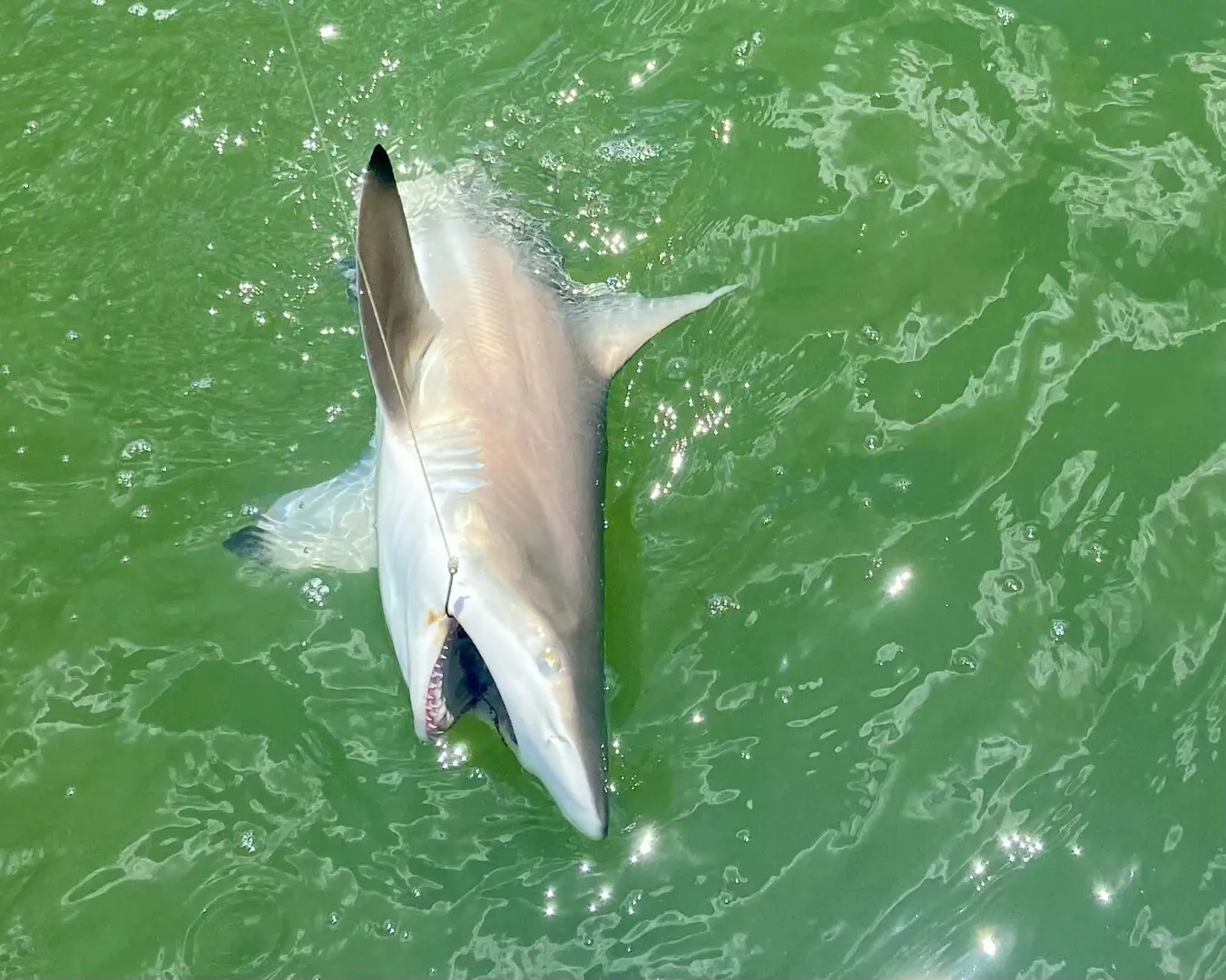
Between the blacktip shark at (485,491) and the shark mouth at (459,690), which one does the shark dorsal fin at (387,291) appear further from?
the shark mouth at (459,690)

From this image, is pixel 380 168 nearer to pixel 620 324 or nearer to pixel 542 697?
pixel 620 324

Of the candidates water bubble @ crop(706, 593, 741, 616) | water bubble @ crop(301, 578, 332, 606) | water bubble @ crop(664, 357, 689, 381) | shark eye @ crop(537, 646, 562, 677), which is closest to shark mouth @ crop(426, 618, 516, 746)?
shark eye @ crop(537, 646, 562, 677)

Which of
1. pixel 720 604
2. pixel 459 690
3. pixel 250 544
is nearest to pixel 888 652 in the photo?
pixel 720 604

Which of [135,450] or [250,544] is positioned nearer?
[250,544]

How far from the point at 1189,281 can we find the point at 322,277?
3.56 meters

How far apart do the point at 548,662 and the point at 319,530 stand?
1245mm

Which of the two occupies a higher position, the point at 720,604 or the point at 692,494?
the point at 692,494

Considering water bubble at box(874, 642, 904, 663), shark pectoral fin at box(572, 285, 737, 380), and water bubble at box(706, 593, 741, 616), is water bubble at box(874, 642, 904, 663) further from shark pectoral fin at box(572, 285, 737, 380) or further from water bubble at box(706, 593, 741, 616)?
shark pectoral fin at box(572, 285, 737, 380)

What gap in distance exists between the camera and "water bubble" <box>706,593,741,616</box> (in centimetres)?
386

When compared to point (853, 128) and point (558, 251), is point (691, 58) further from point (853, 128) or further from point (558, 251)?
point (558, 251)

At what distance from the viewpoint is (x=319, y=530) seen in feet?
12.3

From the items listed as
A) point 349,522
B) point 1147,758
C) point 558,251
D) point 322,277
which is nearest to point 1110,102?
point 558,251

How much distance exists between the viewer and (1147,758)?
12.2 ft

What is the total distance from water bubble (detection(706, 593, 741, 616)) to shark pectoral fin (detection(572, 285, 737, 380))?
2.78ft
